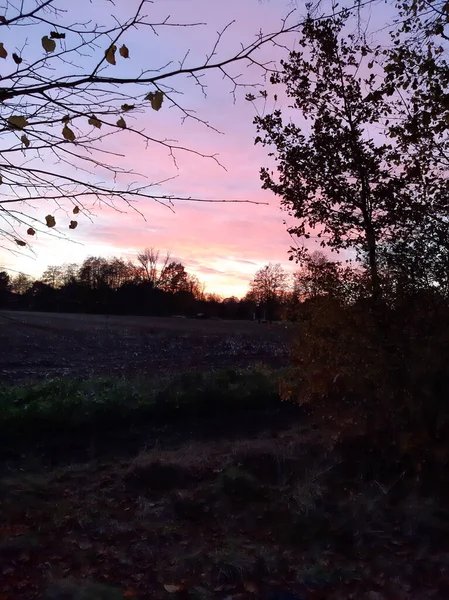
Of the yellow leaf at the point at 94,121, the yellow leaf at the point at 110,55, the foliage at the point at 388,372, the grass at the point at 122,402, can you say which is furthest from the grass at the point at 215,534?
the yellow leaf at the point at 110,55

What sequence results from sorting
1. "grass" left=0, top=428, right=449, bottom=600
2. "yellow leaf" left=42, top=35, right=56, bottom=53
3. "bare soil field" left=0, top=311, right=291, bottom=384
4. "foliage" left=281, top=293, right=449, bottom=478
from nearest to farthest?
"yellow leaf" left=42, top=35, right=56, bottom=53 < "grass" left=0, top=428, right=449, bottom=600 < "foliage" left=281, top=293, right=449, bottom=478 < "bare soil field" left=0, top=311, right=291, bottom=384

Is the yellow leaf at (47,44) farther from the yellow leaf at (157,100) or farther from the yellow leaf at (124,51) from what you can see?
the yellow leaf at (157,100)

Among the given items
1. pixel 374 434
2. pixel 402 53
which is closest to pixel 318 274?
pixel 374 434

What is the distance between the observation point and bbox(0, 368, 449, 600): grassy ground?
436cm

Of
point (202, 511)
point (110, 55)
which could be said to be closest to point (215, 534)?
point (202, 511)

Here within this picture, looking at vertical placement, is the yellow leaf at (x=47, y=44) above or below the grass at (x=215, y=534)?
above

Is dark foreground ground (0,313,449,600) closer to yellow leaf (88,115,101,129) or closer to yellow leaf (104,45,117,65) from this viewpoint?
yellow leaf (88,115,101,129)

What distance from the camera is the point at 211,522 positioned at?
18.6ft

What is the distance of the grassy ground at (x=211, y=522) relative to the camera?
4.36 m

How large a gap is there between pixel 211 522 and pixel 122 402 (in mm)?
5278

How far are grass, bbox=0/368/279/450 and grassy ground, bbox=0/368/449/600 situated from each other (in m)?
0.11

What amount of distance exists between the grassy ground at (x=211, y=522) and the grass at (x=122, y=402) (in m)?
0.11

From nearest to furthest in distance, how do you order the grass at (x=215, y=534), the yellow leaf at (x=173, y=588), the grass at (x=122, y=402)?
the yellow leaf at (x=173, y=588) → the grass at (x=215, y=534) → the grass at (x=122, y=402)

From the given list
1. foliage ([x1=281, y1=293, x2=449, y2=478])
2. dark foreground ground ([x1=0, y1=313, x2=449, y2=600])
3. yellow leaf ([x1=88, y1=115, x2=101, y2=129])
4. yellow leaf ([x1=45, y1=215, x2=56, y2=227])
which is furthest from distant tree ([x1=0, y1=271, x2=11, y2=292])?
foliage ([x1=281, y1=293, x2=449, y2=478])
